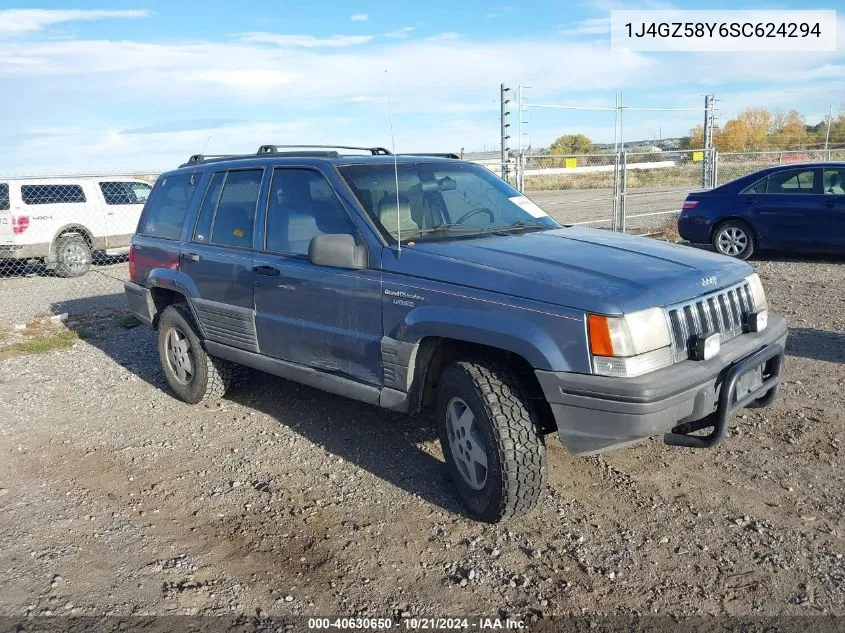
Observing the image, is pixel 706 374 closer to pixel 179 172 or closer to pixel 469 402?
pixel 469 402

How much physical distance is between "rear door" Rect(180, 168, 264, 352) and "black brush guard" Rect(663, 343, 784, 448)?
2.81m

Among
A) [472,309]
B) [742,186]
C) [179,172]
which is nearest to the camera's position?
[472,309]

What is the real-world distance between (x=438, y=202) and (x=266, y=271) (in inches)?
46.9

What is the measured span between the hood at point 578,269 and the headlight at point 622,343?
0.05 meters

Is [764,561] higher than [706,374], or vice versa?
[706,374]

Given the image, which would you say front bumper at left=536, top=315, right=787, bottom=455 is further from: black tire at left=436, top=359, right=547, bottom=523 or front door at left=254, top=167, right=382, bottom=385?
front door at left=254, top=167, right=382, bottom=385

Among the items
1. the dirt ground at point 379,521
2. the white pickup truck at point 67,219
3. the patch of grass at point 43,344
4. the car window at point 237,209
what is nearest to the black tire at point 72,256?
the white pickup truck at point 67,219

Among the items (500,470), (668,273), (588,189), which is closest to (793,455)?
(668,273)

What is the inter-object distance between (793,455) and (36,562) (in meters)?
4.17

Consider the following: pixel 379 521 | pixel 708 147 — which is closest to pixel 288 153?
pixel 379 521

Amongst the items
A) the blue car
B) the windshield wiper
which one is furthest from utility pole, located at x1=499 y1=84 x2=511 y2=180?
the windshield wiper

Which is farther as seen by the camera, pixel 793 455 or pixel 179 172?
pixel 179 172

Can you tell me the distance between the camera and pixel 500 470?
3.55 meters

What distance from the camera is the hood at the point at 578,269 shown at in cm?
338
